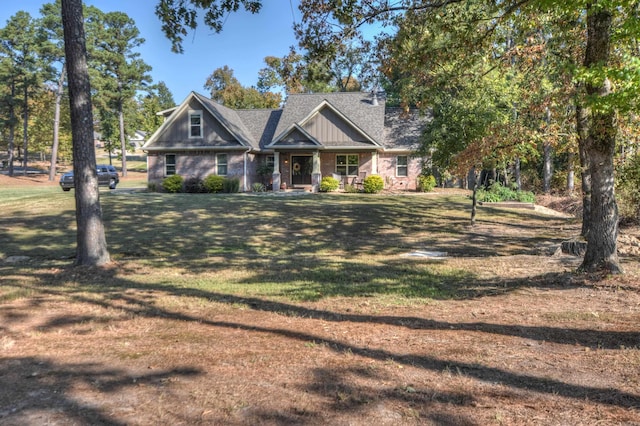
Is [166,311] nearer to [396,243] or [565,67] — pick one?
[565,67]

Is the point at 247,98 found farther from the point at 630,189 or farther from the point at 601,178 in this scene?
the point at 601,178

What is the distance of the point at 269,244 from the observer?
13.1m

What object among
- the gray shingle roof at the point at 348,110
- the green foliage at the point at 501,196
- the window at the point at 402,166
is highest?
the gray shingle roof at the point at 348,110

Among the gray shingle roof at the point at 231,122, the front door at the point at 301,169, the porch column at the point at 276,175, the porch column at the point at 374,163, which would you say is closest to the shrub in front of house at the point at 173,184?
the gray shingle roof at the point at 231,122

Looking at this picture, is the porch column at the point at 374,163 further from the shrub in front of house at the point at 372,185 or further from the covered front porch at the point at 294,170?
the covered front porch at the point at 294,170

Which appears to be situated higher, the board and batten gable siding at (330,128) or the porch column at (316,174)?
the board and batten gable siding at (330,128)

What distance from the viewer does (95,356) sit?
170 inches

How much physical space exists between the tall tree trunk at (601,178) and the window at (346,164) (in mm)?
23124

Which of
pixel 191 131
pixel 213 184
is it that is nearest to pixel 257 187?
pixel 213 184

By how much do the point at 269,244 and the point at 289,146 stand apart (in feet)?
53.5

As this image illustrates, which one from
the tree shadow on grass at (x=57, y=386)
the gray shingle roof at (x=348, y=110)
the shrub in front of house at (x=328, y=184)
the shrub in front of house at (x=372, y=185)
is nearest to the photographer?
the tree shadow on grass at (x=57, y=386)

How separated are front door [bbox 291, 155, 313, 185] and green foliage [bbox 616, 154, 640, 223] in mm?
19052

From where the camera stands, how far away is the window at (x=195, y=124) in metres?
29.3

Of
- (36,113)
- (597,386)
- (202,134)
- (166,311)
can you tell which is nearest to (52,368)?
(166,311)
